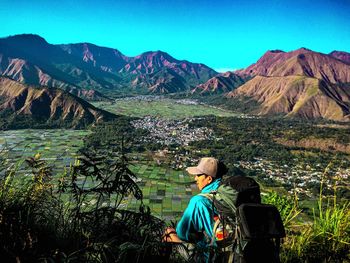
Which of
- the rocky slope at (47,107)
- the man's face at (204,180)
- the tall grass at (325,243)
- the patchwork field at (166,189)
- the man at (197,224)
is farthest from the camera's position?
the rocky slope at (47,107)

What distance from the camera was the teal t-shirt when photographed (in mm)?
4055

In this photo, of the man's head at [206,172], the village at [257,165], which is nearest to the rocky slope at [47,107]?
the village at [257,165]

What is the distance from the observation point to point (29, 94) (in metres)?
131

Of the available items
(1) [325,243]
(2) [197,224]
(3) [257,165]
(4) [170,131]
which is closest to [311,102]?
(4) [170,131]

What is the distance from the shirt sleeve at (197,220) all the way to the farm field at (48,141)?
55.1 meters

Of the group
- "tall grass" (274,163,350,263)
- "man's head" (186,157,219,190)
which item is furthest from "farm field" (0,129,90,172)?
"tall grass" (274,163,350,263)

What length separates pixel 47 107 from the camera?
126750mm

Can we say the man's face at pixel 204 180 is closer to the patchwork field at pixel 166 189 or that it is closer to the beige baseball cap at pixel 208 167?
the beige baseball cap at pixel 208 167

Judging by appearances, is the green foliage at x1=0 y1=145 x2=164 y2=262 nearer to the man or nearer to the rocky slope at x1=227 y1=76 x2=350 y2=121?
the man

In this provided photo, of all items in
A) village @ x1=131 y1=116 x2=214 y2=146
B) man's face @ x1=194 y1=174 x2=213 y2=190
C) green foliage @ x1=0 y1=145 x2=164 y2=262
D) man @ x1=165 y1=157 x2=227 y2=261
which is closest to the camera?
green foliage @ x1=0 y1=145 x2=164 y2=262

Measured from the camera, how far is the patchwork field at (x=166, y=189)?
4016 cm

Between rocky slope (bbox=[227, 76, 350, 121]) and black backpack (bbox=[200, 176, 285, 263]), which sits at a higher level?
rocky slope (bbox=[227, 76, 350, 121])

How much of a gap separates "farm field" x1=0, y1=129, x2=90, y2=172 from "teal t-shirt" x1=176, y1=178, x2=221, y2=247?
55.1 m

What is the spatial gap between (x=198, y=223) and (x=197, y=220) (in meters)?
0.04
